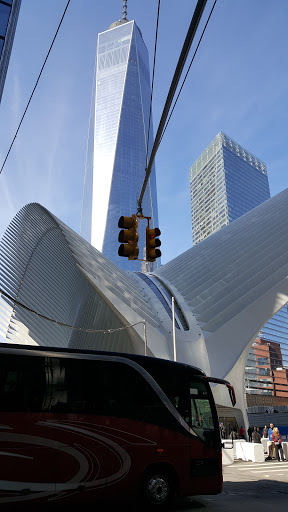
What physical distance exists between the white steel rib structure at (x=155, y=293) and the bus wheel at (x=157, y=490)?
14.9m

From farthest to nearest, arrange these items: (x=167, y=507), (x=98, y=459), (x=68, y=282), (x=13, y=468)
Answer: (x=68, y=282), (x=167, y=507), (x=98, y=459), (x=13, y=468)

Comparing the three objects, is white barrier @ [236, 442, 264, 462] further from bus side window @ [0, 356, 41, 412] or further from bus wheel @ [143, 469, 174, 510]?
bus side window @ [0, 356, 41, 412]

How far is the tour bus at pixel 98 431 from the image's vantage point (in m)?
6.55

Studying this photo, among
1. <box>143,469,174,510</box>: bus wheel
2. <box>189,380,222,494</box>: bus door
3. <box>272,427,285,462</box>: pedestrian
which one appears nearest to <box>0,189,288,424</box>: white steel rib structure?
<box>272,427,285,462</box>: pedestrian

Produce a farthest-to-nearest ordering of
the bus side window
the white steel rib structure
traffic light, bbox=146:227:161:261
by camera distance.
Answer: the white steel rib structure < traffic light, bbox=146:227:161:261 < the bus side window

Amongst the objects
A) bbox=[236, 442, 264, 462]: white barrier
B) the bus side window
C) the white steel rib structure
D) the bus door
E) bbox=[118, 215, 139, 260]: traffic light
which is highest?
the white steel rib structure

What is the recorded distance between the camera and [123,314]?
23.7 metres

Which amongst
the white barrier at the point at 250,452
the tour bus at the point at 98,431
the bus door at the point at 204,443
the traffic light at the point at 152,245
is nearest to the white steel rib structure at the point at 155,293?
the white barrier at the point at 250,452

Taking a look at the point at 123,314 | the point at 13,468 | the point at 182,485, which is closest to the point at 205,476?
the point at 182,485

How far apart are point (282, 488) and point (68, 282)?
2665 centimetres

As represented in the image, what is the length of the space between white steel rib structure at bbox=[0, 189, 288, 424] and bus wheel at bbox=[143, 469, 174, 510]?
48.7ft

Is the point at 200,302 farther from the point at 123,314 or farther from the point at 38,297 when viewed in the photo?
the point at 38,297

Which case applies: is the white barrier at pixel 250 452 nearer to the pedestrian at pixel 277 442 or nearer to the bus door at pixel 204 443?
the pedestrian at pixel 277 442

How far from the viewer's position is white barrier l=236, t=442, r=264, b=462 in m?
16.5
